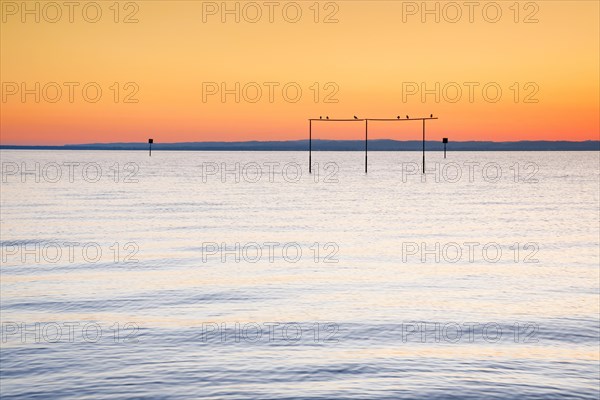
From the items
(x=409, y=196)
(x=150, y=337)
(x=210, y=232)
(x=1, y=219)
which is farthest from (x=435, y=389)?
(x=409, y=196)

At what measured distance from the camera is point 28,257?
35.8m

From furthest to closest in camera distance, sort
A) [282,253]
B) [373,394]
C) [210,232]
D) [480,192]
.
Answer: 1. [480,192]
2. [210,232]
3. [282,253]
4. [373,394]

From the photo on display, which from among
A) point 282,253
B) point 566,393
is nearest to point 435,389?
point 566,393

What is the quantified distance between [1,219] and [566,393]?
150 feet

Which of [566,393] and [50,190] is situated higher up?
[50,190]

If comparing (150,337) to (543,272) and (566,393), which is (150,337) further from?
(543,272)

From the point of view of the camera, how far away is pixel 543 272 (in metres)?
32.9

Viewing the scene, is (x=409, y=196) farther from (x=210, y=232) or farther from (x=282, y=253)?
(x=282, y=253)

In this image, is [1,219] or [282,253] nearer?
[282,253]

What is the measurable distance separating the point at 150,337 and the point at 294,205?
49842 mm

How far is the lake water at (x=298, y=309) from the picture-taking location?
17.2m

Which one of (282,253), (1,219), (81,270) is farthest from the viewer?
(1,219)

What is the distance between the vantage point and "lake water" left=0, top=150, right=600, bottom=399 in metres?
17.2

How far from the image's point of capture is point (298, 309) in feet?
81.5
